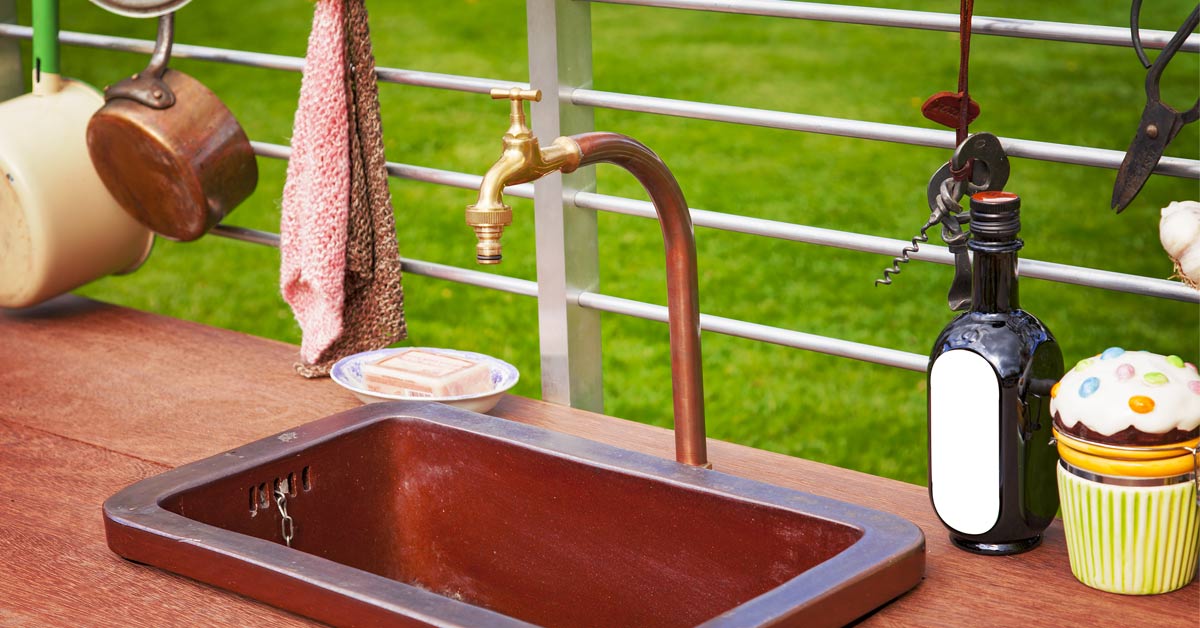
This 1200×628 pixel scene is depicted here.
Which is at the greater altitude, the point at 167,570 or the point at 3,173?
the point at 3,173

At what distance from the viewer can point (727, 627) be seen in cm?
Result: 96

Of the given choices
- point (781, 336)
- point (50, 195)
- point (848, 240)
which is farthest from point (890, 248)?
point (50, 195)

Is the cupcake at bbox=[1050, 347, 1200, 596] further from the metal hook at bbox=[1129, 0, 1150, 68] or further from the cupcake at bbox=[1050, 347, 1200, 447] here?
the metal hook at bbox=[1129, 0, 1150, 68]

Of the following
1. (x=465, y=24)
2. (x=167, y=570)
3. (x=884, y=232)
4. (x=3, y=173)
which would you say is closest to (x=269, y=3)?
(x=465, y=24)

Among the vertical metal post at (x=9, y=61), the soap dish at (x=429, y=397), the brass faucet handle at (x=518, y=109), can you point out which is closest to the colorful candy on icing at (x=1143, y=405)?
the brass faucet handle at (x=518, y=109)

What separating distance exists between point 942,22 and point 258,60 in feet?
3.01

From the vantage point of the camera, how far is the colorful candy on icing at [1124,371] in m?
0.99

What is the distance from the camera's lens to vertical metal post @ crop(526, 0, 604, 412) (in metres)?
1.48

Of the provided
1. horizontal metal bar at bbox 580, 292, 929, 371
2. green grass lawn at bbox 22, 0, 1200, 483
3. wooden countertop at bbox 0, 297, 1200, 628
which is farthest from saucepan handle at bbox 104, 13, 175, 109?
green grass lawn at bbox 22, 0, 1200, 483

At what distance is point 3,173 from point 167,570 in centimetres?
74

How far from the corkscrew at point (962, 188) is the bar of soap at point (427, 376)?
1.61ft

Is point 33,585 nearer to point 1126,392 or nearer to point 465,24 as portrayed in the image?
point 1126,392

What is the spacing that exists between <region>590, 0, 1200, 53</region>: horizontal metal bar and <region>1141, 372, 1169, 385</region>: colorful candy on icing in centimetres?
29

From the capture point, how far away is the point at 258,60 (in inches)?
71.4
